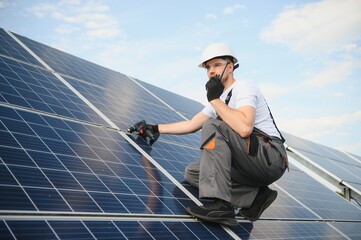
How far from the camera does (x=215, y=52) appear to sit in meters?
5.04

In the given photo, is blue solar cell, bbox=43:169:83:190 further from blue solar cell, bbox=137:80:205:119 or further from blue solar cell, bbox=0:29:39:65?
blue solar cell, bbox=137:80:205:119

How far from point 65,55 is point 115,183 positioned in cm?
610

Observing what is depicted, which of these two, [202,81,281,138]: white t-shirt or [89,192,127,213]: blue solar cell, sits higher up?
[202,81,281,138]: white t-shirt

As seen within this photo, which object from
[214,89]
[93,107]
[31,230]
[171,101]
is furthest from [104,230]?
[171,101]

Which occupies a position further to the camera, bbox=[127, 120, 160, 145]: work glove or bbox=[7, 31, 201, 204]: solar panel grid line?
bbox=[127, 120, 160, 145]: work glove

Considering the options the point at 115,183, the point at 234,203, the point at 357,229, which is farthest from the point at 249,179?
the point at 357,229

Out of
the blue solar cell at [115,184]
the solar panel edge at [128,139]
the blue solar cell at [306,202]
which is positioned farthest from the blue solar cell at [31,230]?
the blue solar cell at [306,202]

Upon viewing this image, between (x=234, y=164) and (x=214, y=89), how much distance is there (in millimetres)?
1059

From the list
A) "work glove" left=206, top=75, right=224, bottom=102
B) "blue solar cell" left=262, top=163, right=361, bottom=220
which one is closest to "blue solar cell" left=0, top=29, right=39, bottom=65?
"work glove" left=206, top=75, right=224, bottom=102

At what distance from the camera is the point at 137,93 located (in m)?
9.18

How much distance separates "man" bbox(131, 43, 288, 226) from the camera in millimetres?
4129

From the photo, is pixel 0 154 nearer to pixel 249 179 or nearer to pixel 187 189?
pixel 187 189

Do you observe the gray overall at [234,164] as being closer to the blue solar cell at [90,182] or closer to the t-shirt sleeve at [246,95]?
the t-shirt sleeve at [246,95]

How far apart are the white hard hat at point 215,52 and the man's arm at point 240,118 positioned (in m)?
0.97
